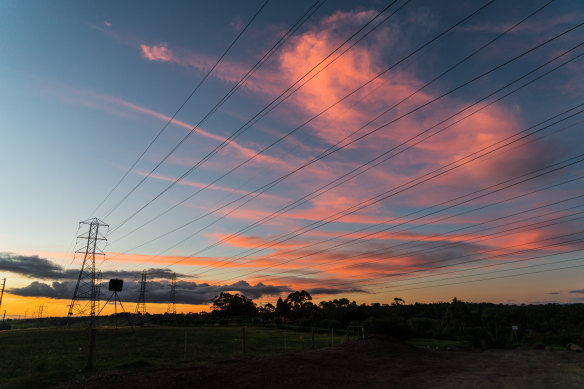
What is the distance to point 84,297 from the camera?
7125 centimetres

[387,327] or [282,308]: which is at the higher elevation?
[282,308]

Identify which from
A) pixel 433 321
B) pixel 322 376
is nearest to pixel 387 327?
pixel 322 376

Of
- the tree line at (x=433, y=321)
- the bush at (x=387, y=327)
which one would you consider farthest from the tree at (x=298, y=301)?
the bush at (x=387, y=327)

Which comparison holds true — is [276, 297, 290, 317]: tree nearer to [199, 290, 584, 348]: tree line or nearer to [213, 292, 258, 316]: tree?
[199, 290, 584, 348]: tree line

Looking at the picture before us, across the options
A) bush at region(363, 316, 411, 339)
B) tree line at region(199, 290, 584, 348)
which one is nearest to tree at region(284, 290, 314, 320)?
tree line at region(199, 290, 584, 348)

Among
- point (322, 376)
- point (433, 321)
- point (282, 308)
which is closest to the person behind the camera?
point (322, 376)

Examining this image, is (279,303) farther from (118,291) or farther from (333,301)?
(118,291)

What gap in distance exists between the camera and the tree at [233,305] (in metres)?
176

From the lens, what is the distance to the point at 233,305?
17950 centimetres

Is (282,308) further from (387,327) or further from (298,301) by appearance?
(387,327)

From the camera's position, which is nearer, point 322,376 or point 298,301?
point 322,376

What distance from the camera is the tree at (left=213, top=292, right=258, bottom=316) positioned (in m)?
176

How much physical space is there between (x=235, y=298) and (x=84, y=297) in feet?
385

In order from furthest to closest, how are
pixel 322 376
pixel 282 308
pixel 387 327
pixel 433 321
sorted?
pixel 282 308 < pixel 433 321 < pixel 387 327 < pixel 322 376
